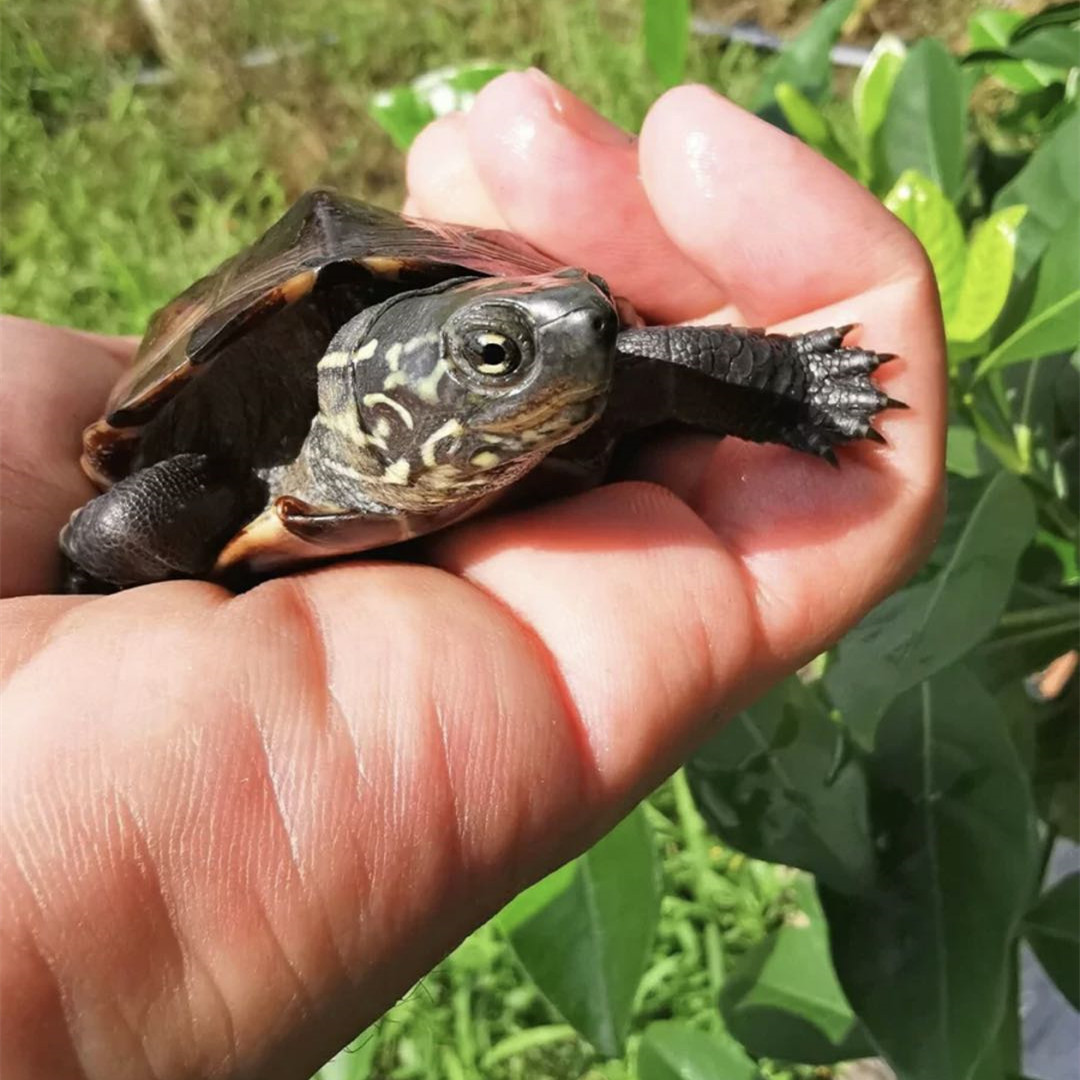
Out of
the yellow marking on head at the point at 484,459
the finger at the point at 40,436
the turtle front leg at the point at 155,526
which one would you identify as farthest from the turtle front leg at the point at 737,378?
the finger at the point at 40,436

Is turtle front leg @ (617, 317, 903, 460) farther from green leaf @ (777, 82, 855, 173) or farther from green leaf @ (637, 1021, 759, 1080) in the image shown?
green leaf @ (637, 1021, 759, 1080)

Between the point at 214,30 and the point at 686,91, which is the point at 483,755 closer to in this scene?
the point at 686,91

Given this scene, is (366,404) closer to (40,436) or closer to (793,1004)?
(40,436)

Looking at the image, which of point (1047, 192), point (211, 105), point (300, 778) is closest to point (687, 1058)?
point (300, 778)

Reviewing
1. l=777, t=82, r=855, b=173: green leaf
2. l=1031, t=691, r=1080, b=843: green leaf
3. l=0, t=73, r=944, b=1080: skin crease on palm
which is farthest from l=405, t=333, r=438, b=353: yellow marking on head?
l=1031, t=691, r=1080, b=843: green leaf

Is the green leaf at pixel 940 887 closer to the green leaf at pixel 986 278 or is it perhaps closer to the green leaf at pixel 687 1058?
the green leaf at pixel 687 1058

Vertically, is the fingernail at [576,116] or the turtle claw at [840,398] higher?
the fingernail at [576,116]
